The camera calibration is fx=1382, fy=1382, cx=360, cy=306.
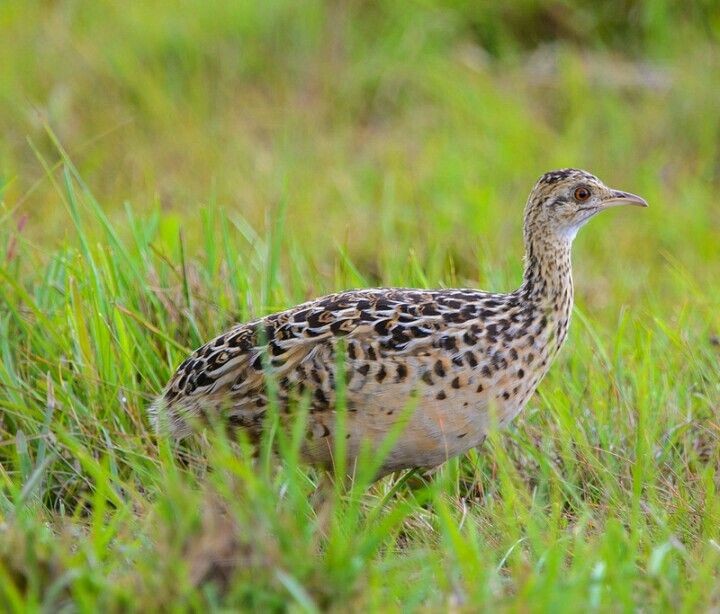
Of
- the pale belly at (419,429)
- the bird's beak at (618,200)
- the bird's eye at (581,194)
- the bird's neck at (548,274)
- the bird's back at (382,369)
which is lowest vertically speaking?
the pale belly at (419,429)

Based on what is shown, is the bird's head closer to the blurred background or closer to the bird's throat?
the bird's throat

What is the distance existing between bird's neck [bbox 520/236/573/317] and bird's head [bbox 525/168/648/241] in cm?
3

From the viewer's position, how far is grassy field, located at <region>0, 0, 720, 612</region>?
3150 millimetres

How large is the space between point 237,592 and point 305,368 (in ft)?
4.07

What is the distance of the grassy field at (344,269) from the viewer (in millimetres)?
3150

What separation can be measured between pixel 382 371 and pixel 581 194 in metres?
1.09

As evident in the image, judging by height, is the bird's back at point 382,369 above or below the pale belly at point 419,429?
above

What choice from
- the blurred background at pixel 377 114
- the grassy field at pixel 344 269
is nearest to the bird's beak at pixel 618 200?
the grassy field at pixel 344 269

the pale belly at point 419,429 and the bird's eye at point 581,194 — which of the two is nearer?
the pale belly at point 419,429

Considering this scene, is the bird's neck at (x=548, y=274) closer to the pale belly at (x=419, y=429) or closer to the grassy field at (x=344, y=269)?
the grassy field at (x=344, y=269)

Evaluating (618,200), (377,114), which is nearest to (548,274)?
(618,200)

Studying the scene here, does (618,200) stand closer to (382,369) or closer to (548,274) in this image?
(548,274)

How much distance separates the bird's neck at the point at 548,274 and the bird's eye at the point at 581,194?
14cm

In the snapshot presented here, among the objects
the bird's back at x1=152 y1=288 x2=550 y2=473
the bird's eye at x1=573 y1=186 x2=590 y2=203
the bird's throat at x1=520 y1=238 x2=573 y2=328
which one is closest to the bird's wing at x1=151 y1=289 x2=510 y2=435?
the bird's back at x1=152 y1=288 x2=550 y2=473
